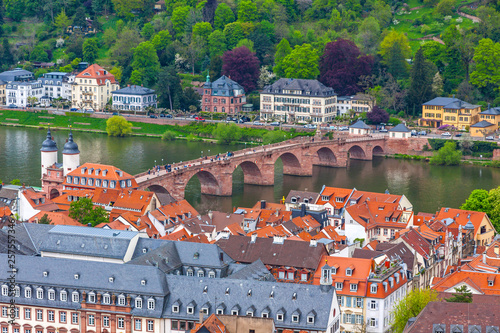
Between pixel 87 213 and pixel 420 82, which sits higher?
pixel 420 82

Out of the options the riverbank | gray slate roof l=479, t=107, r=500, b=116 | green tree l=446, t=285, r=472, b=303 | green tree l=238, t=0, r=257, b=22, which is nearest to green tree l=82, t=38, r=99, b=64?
the riverbank

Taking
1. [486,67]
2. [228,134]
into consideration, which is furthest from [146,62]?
[486,67]

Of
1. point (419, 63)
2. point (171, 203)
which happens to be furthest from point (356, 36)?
point (171, 203)

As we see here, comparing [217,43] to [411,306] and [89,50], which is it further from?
[411,306]

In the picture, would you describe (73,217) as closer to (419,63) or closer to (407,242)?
(407,242)

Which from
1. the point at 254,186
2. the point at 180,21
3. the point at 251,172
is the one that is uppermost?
the point at 180,21
